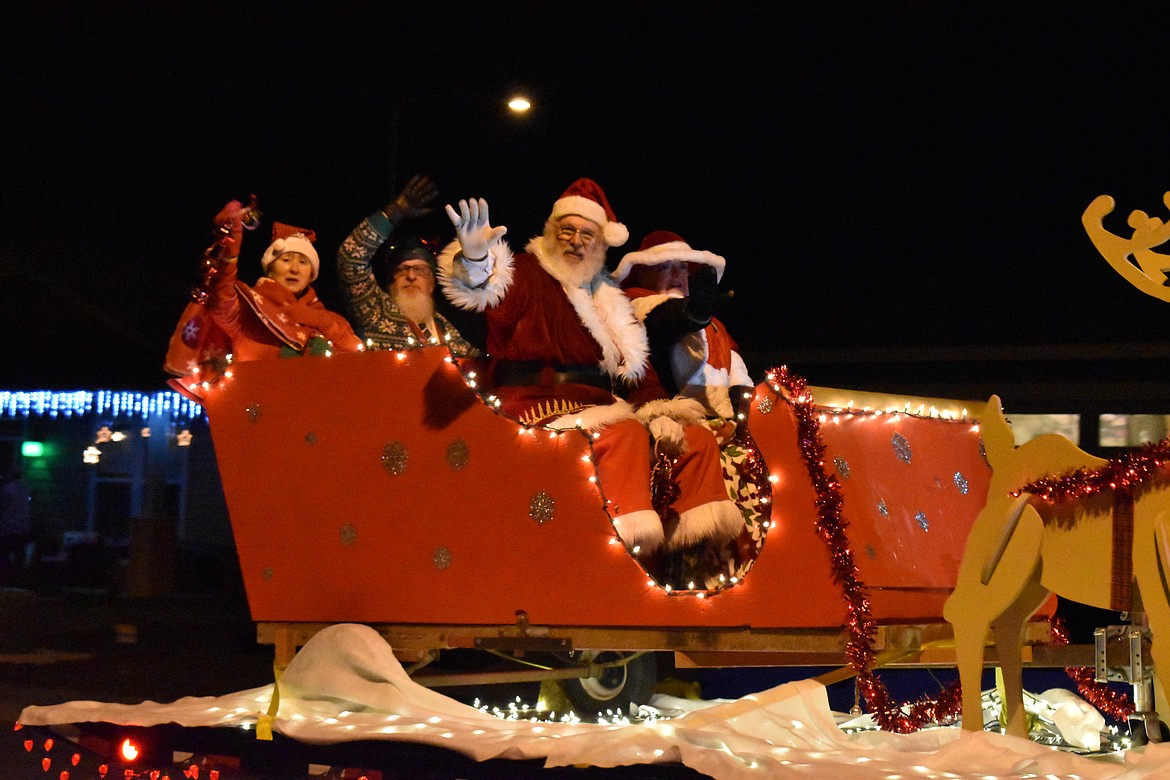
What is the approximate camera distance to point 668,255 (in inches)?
185

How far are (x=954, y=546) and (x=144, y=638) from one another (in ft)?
22.9

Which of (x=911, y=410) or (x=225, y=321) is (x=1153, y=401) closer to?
(x=911, y=410)

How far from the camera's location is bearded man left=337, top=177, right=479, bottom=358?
17.7 ft

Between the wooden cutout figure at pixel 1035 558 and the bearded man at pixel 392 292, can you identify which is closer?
the wooden cutout figure at pixel 1035 558

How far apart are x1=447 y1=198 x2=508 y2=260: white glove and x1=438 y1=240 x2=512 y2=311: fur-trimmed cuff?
0.09m

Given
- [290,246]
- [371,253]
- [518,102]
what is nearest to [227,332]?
[290,246]

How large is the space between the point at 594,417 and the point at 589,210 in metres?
1.08

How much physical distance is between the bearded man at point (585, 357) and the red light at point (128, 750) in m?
1.58

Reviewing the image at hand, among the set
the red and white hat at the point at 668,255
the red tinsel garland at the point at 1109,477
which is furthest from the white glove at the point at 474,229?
the red tinsel garland at the point at 1109,477

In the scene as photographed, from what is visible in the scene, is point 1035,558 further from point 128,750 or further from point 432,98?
point 432,98

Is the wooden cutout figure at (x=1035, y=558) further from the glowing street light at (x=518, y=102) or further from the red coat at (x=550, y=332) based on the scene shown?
the glowing street light at (x=518, y=102)

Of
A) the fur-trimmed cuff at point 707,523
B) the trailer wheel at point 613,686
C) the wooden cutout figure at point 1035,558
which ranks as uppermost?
the fur-trimmed cuff at point 707,523

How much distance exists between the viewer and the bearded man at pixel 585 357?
386 cm

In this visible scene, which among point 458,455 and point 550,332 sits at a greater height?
point 550,332
